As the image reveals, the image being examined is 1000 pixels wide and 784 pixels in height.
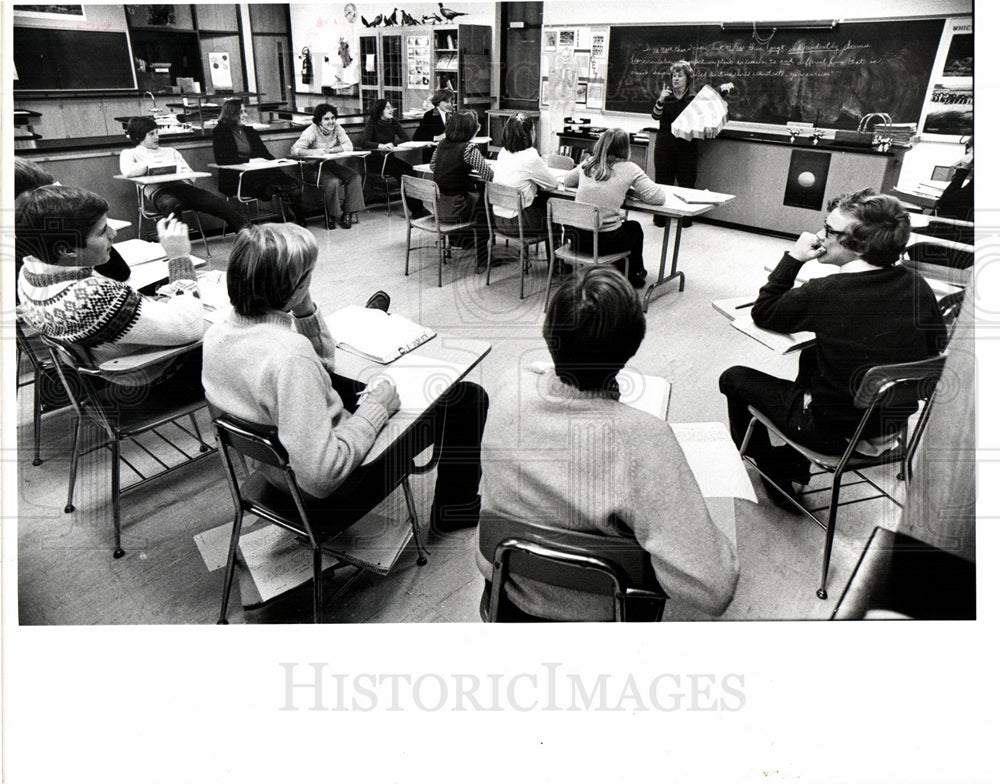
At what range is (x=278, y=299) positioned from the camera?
1304 mm

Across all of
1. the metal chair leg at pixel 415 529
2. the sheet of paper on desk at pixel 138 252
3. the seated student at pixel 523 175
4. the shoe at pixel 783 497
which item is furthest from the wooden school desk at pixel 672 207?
the sheet of paper on desk at pixel 138 252

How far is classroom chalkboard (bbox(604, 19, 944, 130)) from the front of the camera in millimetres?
4426

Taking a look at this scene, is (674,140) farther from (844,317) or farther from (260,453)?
(260,453)

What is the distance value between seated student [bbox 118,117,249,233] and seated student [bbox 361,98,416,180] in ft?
6.91

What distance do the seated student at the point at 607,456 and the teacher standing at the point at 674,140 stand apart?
4462 millimetres

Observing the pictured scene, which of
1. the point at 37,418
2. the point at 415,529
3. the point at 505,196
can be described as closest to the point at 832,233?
the point at 415,529

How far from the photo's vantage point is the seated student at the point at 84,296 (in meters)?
1.37

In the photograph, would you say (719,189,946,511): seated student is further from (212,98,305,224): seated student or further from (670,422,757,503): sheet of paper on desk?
(212,98,305,224): seated student

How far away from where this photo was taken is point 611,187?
3.46 metres

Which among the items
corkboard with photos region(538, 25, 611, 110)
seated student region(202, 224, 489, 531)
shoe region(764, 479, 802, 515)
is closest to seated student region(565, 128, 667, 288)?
shoe region(764, 479, 802, 515)

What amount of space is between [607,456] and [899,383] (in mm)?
917

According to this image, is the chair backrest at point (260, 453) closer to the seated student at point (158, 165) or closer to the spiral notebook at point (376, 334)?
the spiral notebook at point (376, 334)

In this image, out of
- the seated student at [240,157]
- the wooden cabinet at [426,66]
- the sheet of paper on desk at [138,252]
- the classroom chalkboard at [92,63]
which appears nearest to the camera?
the sheet of paper on desk at [138,252]

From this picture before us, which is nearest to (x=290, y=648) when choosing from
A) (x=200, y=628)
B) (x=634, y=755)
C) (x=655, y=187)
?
(x=200, y=628)
